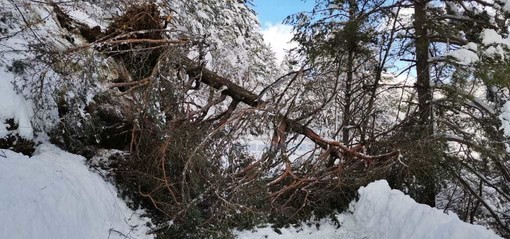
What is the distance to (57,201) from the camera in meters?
3.74

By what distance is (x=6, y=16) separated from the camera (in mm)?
5152

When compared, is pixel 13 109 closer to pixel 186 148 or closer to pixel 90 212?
pixel 90 212

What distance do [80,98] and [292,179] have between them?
3371 millimetres

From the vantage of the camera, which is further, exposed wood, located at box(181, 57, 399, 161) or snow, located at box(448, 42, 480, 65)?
exposed wood, located at box(181, 57, 399, 161)

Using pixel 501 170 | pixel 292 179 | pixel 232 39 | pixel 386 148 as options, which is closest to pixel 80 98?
pixel 292 179

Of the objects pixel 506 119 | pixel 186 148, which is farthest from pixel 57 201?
pixel 506 119

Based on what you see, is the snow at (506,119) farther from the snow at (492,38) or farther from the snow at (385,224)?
the snow at (385,224)

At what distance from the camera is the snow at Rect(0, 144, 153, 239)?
3.22 metres

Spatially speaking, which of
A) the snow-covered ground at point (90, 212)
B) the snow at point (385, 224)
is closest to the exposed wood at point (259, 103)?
the snow at point (385, 224)

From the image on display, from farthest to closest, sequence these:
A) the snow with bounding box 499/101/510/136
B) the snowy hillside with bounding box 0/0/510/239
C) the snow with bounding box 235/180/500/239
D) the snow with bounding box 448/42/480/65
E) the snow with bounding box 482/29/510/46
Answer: the snow with bounding box 448/42/480/65 → the snow with bounding box 482/29/510/46 → the snow with bounding box 499/101/510/136 → the snowy hillside with bounding box 0/0/510/239 → the snow with bounding box 235/180/500/239

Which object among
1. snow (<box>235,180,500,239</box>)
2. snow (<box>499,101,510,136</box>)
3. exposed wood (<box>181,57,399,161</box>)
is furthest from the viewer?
exposed wood (<box>181,57,399,161</box>)

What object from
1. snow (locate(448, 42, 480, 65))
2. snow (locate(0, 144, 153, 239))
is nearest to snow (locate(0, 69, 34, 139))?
snow (locate(0, 144, 153, 239))

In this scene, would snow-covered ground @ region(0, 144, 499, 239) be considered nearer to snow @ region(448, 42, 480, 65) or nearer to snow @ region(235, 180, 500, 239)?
snow @ region(235, 180, 500, 239)

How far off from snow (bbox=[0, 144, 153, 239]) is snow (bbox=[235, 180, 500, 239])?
1826mm
